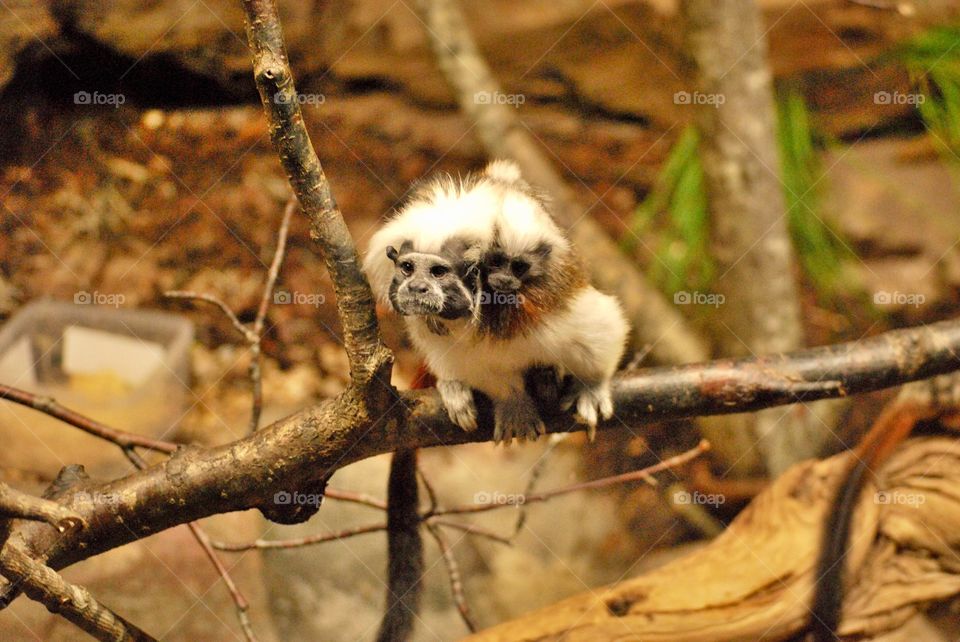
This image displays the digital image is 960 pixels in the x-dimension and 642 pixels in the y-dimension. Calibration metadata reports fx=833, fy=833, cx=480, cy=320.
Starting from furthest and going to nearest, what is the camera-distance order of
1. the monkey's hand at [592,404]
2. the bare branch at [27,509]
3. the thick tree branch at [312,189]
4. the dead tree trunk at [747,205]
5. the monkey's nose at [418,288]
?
the dead tree trunk at [747,205] → the monkey's hand at [592,404] → the monkey's nose at [418,288] → the thick tree branch at [312,189] → the bare branch at [27,509]

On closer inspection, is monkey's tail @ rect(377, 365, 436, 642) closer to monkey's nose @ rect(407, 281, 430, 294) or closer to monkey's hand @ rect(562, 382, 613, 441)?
monkey's hand @ rect(562, 382, 613, 441)

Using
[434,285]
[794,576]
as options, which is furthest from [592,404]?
[794,576]

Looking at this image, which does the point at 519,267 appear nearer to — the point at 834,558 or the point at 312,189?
the point at 312,189

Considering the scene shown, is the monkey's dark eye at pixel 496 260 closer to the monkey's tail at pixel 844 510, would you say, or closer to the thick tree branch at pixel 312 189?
the thick tree branch at pixel 312 189

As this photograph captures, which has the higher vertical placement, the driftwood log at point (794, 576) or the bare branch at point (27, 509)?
the bare branch at point (27, 509)

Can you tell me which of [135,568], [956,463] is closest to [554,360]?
[956,463]

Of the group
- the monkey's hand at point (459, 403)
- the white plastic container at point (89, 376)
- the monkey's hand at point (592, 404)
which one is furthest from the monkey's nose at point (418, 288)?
the white plastic container at point (89, 376)

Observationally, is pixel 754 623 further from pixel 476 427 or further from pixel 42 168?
pixel 42 168

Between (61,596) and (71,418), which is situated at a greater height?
(71,418)
